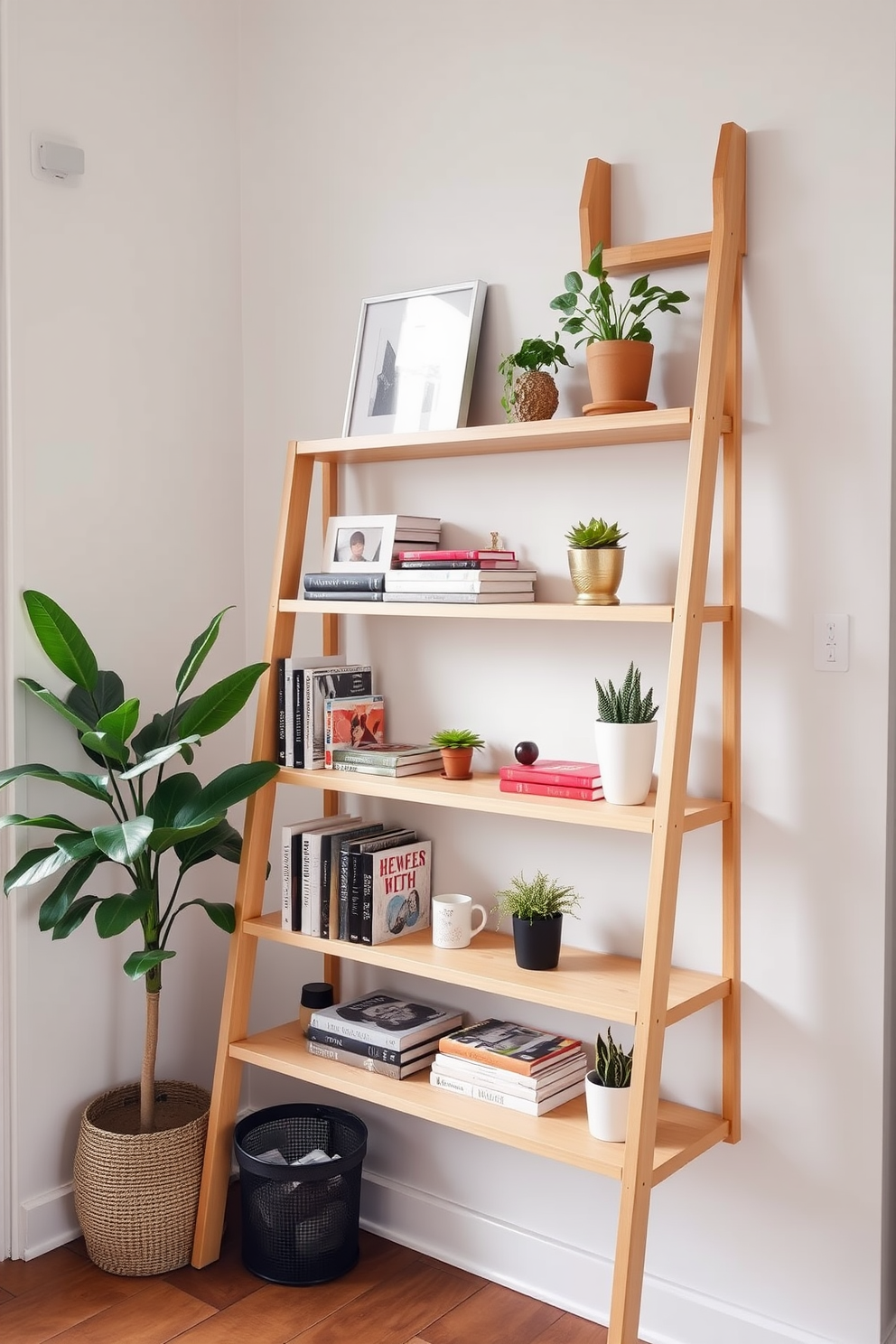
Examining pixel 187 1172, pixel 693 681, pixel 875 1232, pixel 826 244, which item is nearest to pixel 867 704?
pixel 693 681

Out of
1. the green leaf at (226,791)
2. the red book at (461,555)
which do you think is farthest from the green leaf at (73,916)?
the red book at (461,555)

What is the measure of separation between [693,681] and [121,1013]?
152cm

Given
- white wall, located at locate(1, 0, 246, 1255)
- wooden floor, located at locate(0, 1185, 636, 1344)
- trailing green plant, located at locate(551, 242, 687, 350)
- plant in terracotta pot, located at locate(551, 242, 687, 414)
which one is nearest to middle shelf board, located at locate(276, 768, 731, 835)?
white wall, located at locate(1, 0, 246, 1255)

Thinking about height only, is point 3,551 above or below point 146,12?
below

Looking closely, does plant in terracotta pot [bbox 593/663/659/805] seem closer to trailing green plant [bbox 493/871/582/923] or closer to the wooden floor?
trailing green plant [bbox 493/871/582/923]

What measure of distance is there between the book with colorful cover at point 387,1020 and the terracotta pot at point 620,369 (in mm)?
1208

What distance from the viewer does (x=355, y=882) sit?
226 cm

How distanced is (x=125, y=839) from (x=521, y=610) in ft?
2.57

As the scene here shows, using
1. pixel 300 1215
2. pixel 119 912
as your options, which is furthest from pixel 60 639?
pixel 300 1215

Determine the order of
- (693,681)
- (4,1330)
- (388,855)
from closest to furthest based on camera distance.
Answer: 1. (693,681)
2. (4,1330)
3. (388,855)

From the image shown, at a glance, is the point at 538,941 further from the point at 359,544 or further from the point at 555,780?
the point at 359,544

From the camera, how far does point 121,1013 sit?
2582mm

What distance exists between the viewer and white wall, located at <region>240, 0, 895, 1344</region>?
1885 mm

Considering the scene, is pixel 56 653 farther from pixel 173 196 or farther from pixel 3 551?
pixel 173 196
